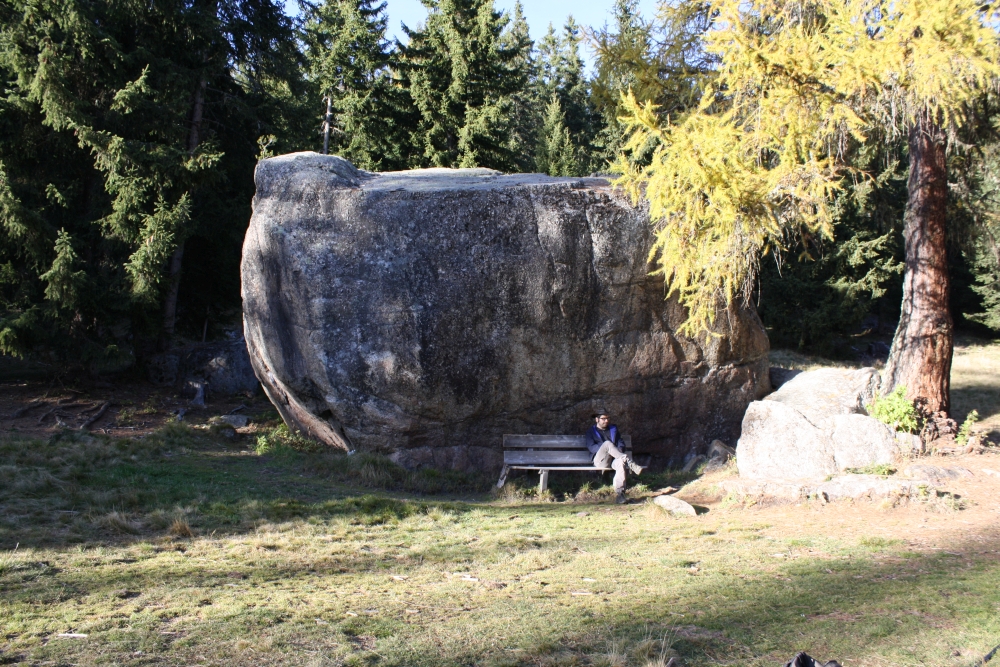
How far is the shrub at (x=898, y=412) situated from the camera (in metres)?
9.15

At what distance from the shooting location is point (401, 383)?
9859 mm

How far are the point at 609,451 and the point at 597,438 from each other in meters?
0.34

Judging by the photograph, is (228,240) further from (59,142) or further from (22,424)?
(22,424)

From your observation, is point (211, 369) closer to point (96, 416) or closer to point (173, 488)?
point (96, 416)

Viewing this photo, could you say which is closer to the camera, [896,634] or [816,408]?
[896,634]

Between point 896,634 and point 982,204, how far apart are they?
859cm

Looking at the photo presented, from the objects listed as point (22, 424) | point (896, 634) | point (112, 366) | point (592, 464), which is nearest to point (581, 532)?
point (592, 464)

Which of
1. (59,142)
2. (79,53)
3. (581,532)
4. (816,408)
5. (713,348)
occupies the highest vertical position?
(79,53)

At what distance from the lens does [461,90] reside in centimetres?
2038

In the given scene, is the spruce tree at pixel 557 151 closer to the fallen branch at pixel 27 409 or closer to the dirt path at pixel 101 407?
the dirt path at pixel 101 407

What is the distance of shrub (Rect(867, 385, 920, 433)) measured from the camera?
9.15m

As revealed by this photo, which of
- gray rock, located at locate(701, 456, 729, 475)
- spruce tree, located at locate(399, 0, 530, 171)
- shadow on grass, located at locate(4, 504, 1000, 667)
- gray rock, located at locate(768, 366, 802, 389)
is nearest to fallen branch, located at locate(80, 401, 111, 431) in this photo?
shadow on grass, located at locate(4, 504, 1000, 667)

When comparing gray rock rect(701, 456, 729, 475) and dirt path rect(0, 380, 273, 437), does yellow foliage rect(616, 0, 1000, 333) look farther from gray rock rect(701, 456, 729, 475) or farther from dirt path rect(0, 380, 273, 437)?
dirt path rect(0, 380, 273, 437)

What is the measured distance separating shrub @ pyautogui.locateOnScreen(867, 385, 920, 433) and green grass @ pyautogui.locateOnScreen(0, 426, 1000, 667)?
2.51 meters
